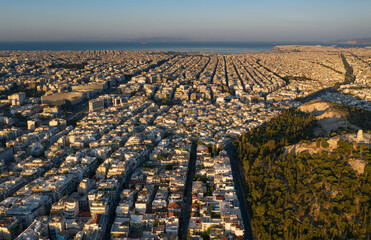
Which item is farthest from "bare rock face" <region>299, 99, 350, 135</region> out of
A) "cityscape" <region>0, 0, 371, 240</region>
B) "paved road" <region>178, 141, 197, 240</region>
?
"paved road" <region>178, 141, 197, 240</region>

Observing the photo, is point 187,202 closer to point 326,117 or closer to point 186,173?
point 186,173

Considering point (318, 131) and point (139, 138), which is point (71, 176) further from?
point (318, 131)

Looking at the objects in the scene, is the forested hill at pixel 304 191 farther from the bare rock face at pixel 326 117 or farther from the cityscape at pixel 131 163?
the bare rock face at pixel 326 117

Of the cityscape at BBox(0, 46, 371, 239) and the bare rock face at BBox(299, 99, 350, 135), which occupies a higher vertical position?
the bare rock face at BBox(299, 99, 350, 135)

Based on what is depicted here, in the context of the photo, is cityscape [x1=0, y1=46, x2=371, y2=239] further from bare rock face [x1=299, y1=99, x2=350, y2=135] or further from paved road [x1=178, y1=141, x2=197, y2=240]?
bare rock face [x1=299, y1=99, x2=350, y2=135]

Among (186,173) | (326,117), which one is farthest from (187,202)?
(326,117)

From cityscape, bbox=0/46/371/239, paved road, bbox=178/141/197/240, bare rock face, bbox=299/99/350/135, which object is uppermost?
bare rock face, bbox=299/99/350/135

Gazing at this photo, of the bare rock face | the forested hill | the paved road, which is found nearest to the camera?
the forested hill

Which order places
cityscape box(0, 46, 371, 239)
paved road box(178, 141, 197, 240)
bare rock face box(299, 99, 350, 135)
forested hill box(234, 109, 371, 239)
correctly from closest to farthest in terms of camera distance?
forested hill box(234, 109, 371, 239) < cityscape box(0, 46, 371, 239) < paved road box(178, 141, 197, 240) < bare rock face box(299, 99, 350, 135)

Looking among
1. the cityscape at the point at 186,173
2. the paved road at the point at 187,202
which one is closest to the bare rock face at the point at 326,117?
the cityscape at the point at 186,173
